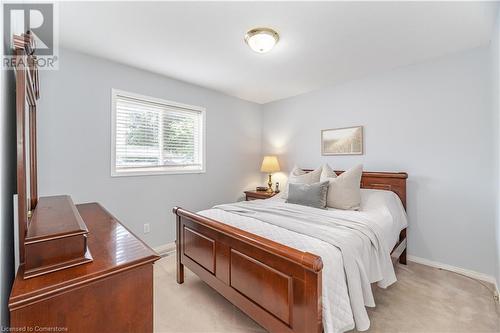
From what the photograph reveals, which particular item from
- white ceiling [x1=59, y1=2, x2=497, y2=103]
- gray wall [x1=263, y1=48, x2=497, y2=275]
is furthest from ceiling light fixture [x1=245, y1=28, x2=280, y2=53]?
gray wall [x1=263, y1=48, x2=497, y2=275]

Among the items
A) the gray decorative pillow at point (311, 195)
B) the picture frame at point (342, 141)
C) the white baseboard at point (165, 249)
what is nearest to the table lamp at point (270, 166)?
the picture frame at point (342, 141)

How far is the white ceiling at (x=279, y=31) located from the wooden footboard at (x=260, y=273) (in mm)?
1639

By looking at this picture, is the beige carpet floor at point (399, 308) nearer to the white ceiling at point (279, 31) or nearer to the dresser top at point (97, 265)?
the dresser top at point (97, 265)

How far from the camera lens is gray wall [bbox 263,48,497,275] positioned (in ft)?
7.89

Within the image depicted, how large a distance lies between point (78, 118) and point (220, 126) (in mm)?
1909

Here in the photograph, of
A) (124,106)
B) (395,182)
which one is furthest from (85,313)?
(395,182)

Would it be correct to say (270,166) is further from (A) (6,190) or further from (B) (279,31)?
(A) (6,190)

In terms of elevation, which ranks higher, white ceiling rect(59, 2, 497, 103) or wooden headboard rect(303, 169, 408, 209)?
white ceiling rect(59, 2, 497, 103)

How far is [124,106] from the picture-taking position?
9.48 feet

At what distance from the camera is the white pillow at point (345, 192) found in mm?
2543

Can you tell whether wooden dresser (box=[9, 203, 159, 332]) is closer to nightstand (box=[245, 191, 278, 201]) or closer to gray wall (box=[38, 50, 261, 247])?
gray wall (box=[38, 50, 261, 247])

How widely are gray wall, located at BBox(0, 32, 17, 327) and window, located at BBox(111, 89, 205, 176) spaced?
1.75m

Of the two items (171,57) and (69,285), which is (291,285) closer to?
(69,285)

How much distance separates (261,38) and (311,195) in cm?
164
